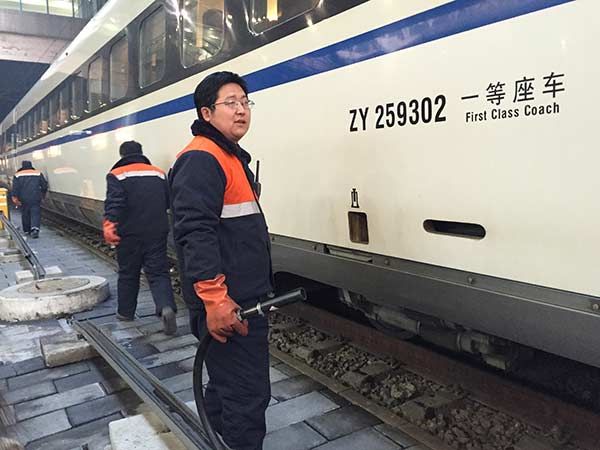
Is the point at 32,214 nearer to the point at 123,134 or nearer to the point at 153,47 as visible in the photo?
the point at 123,134

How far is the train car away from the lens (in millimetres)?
1800

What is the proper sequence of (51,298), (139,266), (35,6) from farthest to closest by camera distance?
1. (35,6)
2. (51,298)
3. (139,266)

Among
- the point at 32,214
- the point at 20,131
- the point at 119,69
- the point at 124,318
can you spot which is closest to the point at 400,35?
the point at 124,318

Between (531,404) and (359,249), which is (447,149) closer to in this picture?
(359,249)

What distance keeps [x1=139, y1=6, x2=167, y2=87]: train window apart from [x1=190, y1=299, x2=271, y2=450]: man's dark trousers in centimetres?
308

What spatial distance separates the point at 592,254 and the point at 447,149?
0.66m

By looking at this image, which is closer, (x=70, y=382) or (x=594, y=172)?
(x=594, y=172)

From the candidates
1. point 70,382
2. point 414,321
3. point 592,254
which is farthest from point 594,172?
point 70,382

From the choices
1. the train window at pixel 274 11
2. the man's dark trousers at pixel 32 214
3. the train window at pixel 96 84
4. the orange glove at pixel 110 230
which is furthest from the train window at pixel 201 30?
the man's dark trousers at pixel 32 214

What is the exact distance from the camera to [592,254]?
5.74 feet

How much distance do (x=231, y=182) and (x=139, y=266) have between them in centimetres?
277

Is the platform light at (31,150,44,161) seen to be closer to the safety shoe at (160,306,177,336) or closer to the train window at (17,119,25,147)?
the train window at (17,119,25,147)

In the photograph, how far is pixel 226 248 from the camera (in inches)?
82.4

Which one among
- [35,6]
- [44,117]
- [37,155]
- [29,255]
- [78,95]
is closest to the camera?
[29,255]
